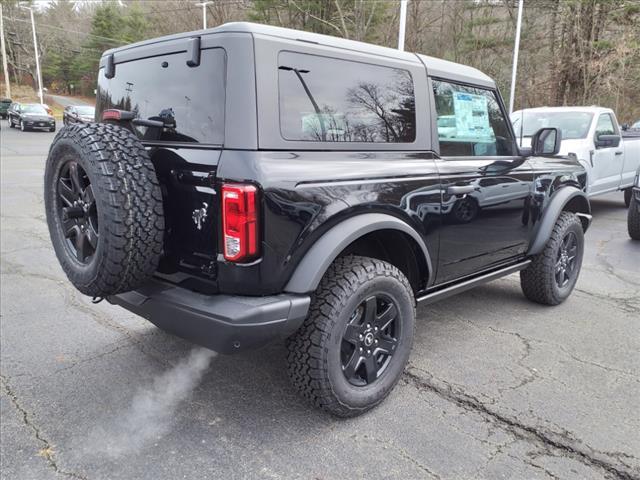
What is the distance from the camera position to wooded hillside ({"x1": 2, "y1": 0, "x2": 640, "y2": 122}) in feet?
70.7

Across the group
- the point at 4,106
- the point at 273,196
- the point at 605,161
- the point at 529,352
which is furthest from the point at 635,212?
the point at 4,106

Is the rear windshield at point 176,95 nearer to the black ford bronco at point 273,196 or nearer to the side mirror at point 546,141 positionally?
the black ford bronco at point 273,196

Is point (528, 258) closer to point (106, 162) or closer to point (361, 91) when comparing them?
point (361, 91)

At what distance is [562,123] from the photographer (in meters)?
8.27

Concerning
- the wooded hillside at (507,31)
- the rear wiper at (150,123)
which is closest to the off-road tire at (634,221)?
the rear wiper at (150,123)

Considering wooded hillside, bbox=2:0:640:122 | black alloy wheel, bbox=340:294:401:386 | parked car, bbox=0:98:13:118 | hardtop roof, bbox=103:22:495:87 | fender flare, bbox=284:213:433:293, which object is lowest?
black alloy wheel, bbox=340:294:401:386

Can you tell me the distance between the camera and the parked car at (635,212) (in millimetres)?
6562

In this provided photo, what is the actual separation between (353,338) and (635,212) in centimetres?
586

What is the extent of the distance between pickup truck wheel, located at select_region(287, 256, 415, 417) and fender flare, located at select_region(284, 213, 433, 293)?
16 centimetres

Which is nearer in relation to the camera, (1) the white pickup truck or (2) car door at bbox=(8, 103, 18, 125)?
(1) the white pickup truck

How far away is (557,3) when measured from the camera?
24.0 m

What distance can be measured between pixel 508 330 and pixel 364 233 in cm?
196

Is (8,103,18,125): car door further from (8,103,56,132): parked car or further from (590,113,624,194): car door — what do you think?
(590,113,624,194): car door

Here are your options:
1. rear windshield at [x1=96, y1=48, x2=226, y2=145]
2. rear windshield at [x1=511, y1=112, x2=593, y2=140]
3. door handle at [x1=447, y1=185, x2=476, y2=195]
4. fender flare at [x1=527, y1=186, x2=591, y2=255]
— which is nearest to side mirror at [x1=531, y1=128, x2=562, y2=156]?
fender flare at [x1=527, y1=186, x2=591, y2=255]
